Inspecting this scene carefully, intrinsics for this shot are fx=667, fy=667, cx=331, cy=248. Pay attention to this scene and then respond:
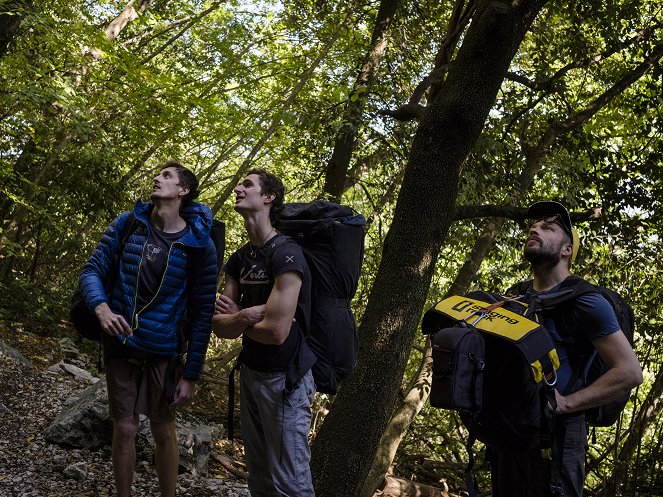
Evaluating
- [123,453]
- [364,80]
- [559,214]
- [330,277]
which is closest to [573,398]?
[559,214]

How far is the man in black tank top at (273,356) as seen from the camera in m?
3.12

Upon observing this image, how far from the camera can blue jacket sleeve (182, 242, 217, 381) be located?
12.5ft

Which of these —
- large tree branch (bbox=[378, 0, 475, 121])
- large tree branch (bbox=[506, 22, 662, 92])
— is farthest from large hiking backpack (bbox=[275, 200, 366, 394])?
large tree branch (bbox=[506, 22, 662, 92])

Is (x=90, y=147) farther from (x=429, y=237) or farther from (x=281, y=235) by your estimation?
(x=281, y=235)

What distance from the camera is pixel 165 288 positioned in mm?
3742

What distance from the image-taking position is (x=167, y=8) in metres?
17.6

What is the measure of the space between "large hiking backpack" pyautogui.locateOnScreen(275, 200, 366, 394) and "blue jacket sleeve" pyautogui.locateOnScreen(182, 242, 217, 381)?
662mm

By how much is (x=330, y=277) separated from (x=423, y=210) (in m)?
1.69

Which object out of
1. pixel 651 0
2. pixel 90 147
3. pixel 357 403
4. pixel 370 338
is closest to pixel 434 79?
pixel 370 338

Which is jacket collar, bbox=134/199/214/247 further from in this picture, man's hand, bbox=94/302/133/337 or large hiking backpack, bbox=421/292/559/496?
large hiking backpack, bbox=421/292/559/496

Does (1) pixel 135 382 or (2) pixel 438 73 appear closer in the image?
(1) pixel 135 382

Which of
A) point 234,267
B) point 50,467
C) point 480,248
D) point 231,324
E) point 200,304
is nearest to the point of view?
point 231,324

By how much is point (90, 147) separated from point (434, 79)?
8.61 meters

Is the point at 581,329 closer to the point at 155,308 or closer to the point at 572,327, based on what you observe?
the point at 572,327
